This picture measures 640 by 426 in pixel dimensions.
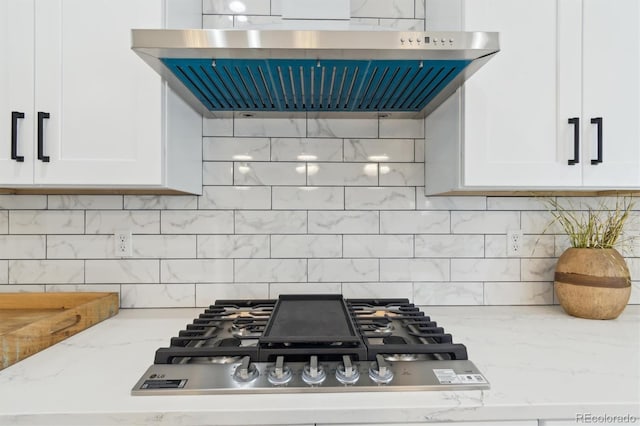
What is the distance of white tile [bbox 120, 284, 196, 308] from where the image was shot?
158 centimetres

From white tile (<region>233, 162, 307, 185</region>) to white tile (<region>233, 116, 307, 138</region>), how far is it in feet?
0.41

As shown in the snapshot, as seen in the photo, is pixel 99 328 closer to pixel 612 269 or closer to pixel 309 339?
pixel 309 339

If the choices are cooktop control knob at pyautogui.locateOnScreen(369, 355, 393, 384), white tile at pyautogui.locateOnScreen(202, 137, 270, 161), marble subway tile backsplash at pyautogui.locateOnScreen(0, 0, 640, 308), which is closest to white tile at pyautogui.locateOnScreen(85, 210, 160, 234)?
marble subway tile backsplash at pyautogui.locateOnScreen(0, 0, 640, 308)

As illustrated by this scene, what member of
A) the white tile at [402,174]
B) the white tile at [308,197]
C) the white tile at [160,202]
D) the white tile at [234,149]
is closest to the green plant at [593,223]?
the white tile at [402,174]

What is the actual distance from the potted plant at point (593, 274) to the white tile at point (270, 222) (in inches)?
40.9

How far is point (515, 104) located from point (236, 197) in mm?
1092

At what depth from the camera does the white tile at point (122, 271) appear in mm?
1574

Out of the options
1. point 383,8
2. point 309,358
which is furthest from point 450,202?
point 309,358

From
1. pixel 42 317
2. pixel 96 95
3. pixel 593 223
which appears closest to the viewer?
pixel 96 95

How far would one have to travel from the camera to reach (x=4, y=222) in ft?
5.11

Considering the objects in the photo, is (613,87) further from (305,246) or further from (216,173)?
(216,173)

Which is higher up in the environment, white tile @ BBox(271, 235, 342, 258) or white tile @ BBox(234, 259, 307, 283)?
white tile @ BBox(271, 235, 342, 258)

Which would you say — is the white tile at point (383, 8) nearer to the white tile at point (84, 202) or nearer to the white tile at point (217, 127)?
the white tile at point (217, 127)

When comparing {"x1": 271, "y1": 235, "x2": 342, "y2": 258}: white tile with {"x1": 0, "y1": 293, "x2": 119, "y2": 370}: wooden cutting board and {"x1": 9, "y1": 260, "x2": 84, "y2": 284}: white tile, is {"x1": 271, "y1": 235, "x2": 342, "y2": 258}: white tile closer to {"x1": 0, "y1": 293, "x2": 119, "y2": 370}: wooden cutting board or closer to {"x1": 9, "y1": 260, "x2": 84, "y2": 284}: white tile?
{"x1": 0, "y1": 293, "x2": 119, "y2": 370}: wooden cutting board
